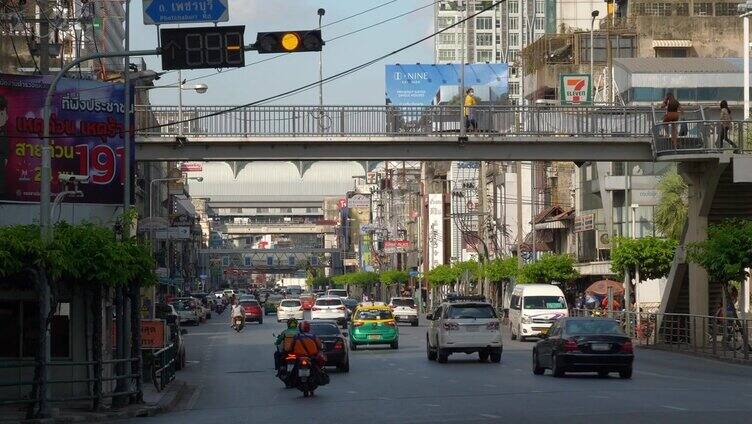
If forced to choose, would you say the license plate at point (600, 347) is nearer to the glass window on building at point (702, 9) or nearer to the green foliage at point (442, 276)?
the glass window on building at point (702, 9)

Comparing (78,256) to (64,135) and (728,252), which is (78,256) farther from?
(728,252)

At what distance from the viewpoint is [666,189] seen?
66625mm

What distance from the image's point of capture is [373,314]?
52.4 m

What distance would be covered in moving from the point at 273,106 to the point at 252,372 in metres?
8.52

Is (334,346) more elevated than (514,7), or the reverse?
(514,7)

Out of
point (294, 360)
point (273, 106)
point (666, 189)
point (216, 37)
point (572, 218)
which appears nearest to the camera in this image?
point (216, 37)

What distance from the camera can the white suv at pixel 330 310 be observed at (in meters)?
76.1

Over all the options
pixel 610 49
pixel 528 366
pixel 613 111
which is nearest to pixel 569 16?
pixel 610 49

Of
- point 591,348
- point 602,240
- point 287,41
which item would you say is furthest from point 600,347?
point 602,240

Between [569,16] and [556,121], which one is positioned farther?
[569,16]

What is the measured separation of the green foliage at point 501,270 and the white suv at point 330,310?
11.4 meters

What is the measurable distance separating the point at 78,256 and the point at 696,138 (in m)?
25.7

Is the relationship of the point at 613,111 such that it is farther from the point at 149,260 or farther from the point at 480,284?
the point at 480,284

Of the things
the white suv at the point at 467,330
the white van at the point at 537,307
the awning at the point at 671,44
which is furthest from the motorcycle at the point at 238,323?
the awning at the point at 671,44
